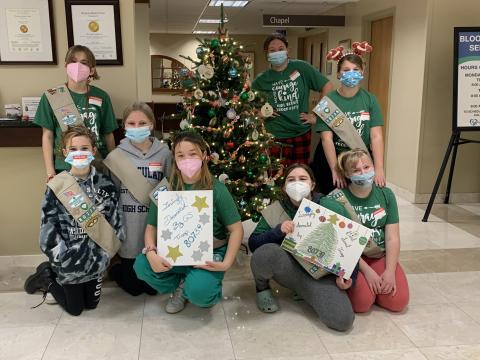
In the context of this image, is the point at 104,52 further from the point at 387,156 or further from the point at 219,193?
the point at 387,156

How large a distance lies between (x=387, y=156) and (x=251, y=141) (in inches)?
128

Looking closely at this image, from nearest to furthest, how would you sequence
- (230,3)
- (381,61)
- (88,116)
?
(88,116)
(381,61)
(230,3)

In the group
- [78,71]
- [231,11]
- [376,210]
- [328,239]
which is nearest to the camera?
[328,239]

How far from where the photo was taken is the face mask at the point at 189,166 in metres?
2.49

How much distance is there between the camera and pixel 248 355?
2.24 metres

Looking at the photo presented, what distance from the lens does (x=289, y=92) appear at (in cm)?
359

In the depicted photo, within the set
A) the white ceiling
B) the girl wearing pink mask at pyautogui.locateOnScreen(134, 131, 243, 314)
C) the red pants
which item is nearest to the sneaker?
the girl wearing pink mask at pyautogui.locateOnScreen(134, 131, 243, 314)

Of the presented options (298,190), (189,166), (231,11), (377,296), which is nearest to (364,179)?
(298,190)

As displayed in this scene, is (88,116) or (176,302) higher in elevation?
(88,116)

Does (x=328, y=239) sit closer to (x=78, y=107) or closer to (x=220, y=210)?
(x=220, y=210)

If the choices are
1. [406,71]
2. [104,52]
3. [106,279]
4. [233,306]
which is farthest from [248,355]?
[406,71]

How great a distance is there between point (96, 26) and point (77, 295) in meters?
1.72

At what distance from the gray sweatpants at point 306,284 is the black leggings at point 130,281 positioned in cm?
69

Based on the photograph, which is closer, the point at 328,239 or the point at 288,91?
the point at 328,239
